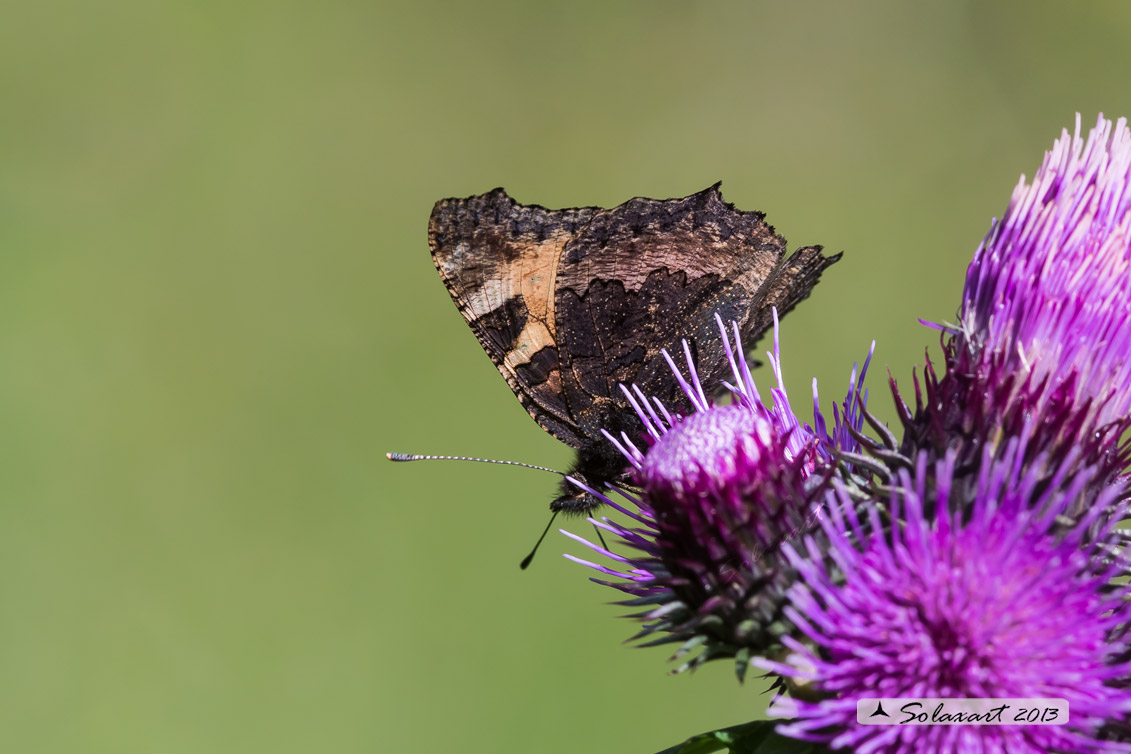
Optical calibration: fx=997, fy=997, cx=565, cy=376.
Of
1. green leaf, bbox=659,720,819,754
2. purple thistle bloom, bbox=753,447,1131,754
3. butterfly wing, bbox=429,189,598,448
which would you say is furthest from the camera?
butterfly wing, bbox=429,189,598,448

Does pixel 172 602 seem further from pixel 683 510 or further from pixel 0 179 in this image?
pixel 683 510

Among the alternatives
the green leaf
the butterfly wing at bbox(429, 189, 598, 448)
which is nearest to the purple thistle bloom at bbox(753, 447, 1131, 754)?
the green leaf

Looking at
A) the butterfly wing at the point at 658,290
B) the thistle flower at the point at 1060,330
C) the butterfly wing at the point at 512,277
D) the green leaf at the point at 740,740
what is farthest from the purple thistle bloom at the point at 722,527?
the butterfly wing at the point at 512,277

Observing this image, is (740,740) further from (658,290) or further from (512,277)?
(512,277)

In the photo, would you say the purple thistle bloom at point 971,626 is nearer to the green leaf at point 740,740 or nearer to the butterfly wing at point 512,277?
the green leaf at point 740,740

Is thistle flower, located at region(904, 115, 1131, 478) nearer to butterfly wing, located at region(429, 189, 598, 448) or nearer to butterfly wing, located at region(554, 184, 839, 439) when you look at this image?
butterfly wing, located at region(554, 184, 839, 439)

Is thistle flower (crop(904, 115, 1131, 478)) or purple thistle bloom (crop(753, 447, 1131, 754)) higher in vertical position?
thistle flower (crop(904, 115, 1131, 478))

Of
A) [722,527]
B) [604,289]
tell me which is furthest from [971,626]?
[604,289]
